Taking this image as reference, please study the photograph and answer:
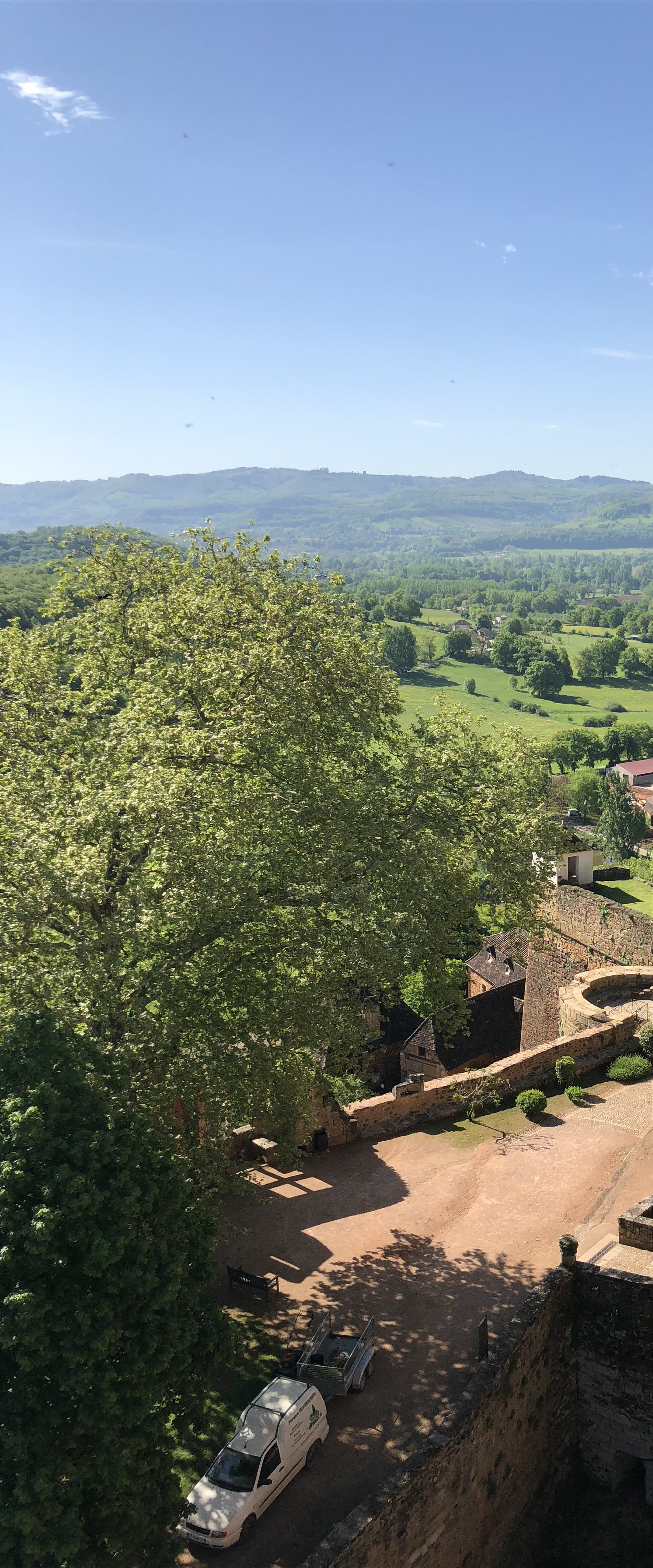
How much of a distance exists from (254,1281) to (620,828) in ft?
286

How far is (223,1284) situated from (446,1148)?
275 inches

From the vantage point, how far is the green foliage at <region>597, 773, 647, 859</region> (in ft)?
320

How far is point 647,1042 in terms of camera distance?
26344mm

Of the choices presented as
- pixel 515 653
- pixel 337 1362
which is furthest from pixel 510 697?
pixel 337 1362

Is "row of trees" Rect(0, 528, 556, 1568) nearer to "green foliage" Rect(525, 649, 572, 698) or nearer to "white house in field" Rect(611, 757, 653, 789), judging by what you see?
"white house in field" Rect(611, 757, 653, 789)

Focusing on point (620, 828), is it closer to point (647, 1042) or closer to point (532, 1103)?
point (647, 1042)

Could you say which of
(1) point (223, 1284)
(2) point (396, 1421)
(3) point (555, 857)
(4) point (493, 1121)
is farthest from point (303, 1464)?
(3) point (555, 857)

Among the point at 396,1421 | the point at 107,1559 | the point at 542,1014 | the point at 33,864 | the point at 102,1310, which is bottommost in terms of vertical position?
the point at 542,1014

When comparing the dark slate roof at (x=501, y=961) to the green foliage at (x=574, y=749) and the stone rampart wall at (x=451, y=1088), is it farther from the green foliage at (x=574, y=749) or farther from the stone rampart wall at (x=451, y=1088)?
the green foliage at (x=574, y=749)

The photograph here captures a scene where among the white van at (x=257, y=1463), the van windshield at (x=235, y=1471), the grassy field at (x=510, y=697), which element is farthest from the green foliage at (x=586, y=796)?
the van windshield at (x=235, y=1471)

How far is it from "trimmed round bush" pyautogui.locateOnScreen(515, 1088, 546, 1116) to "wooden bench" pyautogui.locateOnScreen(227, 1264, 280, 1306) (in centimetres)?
859

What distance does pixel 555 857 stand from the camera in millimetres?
23359

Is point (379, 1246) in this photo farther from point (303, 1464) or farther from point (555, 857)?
point (555, 857)

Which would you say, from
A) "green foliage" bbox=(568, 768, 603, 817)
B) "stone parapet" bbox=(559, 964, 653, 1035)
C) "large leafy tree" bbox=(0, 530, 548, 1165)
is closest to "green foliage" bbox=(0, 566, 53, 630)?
"large leafy tree" bbox=(0, 530, 548, 1165)
